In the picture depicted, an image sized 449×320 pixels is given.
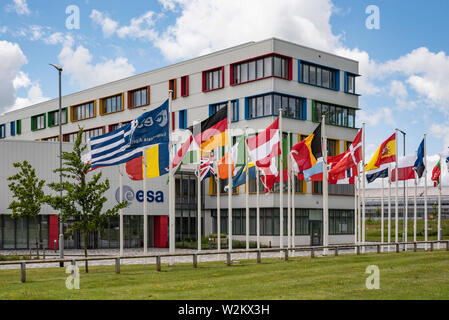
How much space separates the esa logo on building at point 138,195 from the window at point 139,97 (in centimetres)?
1668

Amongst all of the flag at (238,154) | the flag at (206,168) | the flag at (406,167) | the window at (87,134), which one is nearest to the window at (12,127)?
the window at (87,134)

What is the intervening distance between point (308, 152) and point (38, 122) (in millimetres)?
62385

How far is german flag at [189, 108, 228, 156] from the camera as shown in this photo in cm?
2958

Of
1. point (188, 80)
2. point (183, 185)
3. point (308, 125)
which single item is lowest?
point (183, 185)

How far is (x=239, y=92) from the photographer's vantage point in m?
60.9

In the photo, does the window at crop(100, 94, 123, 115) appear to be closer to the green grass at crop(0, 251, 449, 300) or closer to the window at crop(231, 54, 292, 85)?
the window at crop(231, 54, 292, 85)

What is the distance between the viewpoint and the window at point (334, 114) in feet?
204

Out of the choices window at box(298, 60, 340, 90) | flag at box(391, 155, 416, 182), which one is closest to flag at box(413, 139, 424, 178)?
flag at box(391, 155, 416, 182)
